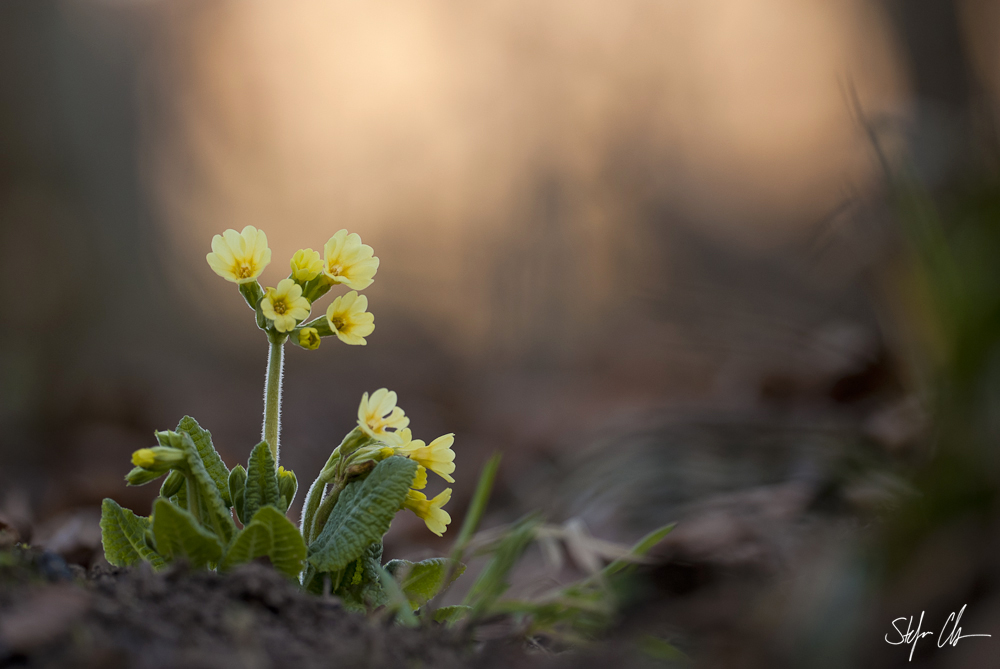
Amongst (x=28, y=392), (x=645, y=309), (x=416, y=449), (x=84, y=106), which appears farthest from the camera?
(x=84, y=106)

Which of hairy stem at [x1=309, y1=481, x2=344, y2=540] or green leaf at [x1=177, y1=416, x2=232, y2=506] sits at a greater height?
green leaf at [x1=177, y1=416, x2=232, y2=506]

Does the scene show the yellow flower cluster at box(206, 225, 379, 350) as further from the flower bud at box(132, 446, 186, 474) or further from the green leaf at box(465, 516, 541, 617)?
the green leaf at box(465, 516, 541, 617)

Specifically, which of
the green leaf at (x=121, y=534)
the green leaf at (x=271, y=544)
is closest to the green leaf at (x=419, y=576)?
the green leaf at (x=271, y=544)

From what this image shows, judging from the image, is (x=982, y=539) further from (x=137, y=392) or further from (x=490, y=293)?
(x=490, y=293)

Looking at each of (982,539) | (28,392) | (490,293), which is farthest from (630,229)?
(982,539)

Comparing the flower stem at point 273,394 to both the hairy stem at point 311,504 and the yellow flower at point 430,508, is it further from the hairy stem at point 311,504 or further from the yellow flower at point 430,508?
the yellow flower at point 430,508
